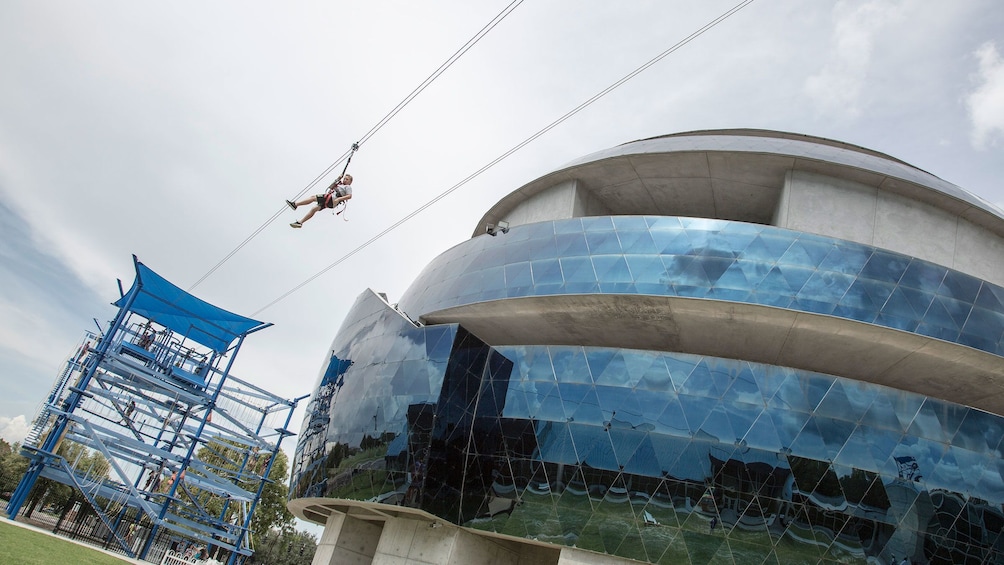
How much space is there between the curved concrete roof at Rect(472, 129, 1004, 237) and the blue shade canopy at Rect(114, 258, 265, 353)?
46.4 feet

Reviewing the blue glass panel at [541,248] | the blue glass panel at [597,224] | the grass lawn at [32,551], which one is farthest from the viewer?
the blue glass panel at [541,248]

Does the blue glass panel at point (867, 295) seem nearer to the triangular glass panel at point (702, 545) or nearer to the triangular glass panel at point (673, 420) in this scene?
the triangular glass panel at point (673, 420)

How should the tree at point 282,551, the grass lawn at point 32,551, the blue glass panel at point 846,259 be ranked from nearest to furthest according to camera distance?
the grass lawn at point 32,551 → the blue glass panel at point 846,259 → the tree at point 282,551

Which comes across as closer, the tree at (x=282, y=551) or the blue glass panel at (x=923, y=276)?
the blue glass panel at (x=923, y=276)

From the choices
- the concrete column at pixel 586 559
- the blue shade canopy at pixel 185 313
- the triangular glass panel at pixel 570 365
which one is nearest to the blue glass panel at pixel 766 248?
the triangular glass panel at pixel 570 365

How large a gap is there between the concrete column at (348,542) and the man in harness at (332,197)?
14208 mm

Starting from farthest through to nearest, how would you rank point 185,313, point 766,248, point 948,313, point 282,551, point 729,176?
point 282,551, point 185,313, point 729,176, point 766,248, point 948,313

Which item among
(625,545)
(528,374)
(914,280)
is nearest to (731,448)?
(625,545)

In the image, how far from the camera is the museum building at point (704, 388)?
1481cm

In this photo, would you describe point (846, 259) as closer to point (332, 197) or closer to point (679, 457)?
point (679, 457)

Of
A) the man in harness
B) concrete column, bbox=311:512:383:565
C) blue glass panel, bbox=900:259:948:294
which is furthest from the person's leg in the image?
blue glass panel, bbox=900:259:948:294

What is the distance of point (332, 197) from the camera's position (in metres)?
14.5

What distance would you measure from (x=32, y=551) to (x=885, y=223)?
27.2 metres

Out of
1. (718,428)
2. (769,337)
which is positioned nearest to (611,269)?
(769,337)
